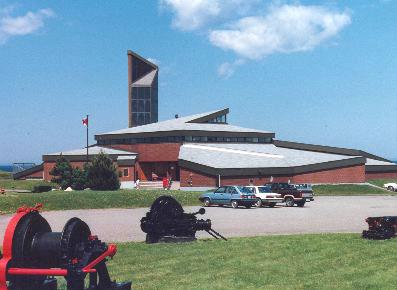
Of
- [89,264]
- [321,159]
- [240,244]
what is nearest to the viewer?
[89,264]

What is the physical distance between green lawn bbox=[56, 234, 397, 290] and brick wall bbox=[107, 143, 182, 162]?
49.6m

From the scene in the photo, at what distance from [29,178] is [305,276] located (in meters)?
67.3

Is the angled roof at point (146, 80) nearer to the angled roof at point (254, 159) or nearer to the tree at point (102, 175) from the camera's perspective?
the angled roof at point (254, 159)

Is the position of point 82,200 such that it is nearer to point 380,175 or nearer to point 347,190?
point 347,190

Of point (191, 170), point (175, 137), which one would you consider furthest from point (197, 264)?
point (175, 137)

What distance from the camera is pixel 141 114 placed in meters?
96.1

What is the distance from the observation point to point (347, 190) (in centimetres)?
5769

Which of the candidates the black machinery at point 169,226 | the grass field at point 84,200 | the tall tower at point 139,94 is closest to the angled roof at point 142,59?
the tall tower at point 139,94

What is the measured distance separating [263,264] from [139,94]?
85683mm

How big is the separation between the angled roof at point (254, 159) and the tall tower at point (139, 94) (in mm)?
30535

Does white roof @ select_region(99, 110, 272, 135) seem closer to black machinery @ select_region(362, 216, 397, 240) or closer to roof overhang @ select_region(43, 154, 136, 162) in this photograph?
roof overhang @ select_region(43, 154, 136, 162)

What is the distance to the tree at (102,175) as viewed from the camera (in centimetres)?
4772

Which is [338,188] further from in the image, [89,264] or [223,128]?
[89,264]

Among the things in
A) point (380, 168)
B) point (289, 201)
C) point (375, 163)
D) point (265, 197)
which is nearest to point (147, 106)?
point (375, 163)
